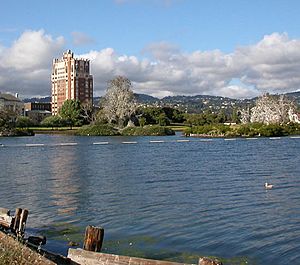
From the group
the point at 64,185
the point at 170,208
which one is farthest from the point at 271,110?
the point at 170,208

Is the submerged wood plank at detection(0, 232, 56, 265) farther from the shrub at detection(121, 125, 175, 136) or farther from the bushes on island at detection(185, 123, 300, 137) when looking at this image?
the shrub at detection(121, 125, 175, 136)

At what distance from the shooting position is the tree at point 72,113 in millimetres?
169875

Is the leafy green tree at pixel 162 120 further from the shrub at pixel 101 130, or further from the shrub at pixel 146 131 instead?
the shrub at pixel 101 130

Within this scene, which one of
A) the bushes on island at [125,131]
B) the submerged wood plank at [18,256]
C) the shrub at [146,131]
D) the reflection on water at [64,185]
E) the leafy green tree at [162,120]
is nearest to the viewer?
the submerged wood plank at [18,256]

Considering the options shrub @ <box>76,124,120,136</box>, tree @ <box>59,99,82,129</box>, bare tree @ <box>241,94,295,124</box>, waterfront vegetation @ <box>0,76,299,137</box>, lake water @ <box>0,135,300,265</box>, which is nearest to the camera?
lake water @ <box>0,135,300,265</box>

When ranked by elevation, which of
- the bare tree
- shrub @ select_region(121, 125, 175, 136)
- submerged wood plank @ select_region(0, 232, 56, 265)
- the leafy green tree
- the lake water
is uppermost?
the bare tree

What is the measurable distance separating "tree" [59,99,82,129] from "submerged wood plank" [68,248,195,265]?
515ft

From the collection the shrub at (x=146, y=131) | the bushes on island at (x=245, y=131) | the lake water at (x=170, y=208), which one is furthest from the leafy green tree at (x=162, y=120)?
the lake water at (x=170, y=208)

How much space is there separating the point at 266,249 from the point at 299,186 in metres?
16.0

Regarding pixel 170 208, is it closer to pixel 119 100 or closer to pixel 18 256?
pixel 18 256

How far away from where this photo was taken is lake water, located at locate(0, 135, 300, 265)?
1770 cm

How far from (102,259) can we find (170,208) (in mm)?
12727

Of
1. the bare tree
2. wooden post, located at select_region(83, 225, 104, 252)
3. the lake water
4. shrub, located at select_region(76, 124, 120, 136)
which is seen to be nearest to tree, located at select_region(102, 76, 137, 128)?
shrub, located at select_region(76, 124, 120, 136)

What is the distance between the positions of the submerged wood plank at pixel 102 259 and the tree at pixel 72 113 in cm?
15682
